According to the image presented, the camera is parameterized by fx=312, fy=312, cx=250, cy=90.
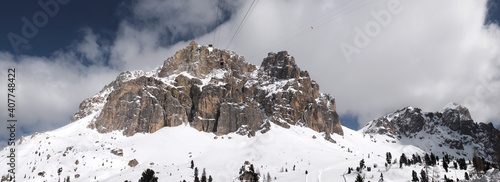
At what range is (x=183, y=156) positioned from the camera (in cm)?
9969

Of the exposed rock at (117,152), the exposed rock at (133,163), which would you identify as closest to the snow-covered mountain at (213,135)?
the exposed rock at (117,152)

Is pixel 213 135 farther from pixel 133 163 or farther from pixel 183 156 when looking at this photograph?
pixel 133 163

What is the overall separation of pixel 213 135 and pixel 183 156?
25.7 metres

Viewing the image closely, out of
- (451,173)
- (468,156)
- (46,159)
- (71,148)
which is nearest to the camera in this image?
(451,173)

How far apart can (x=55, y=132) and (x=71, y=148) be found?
23.8 metres

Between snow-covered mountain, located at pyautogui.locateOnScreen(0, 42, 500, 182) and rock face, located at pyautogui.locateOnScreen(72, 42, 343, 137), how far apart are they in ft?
1.50

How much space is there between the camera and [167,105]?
131 m

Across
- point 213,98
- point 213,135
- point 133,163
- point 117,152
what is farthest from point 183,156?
point 213,98

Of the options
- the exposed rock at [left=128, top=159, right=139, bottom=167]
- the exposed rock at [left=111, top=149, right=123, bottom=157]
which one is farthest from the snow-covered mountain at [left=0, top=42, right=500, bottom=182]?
the exposed rock at [left=128, top=159, right=139, bottom=167]

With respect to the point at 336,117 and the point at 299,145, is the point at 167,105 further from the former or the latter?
the point at 336,117

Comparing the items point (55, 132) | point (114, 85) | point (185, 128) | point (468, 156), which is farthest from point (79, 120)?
point (468, 156)

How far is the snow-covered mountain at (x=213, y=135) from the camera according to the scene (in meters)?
75.2

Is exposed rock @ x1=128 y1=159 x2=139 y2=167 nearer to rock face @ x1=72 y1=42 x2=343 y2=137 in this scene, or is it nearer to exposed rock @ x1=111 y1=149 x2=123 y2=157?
exposed rock @ x1=111 y1=149 x2=123 y2=157

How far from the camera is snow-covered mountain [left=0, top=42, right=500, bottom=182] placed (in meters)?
75.2
